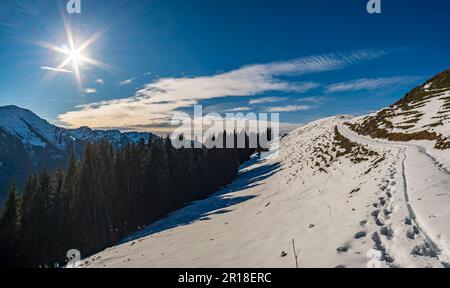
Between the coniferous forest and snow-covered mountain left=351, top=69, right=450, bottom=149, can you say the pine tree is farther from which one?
snow-covered mountain left=351, top=69, right=450, bottom=149

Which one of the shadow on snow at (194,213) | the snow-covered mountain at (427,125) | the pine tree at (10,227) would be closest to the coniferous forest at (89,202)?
the pine tree at (10,227)

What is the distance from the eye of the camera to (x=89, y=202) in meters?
48.8

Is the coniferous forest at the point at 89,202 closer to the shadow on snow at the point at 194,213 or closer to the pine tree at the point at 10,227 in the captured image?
the pine tree at the point at 10,227

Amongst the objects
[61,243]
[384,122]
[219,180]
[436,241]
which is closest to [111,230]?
[61,243]

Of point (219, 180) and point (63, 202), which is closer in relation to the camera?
point (63, 202)

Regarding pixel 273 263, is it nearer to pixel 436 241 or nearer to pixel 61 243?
pixel 436 241

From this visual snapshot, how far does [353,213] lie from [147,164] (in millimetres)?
51993

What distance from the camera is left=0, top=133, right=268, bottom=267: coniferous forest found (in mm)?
42406

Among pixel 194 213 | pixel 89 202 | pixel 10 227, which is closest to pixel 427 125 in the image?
pixel 194 213

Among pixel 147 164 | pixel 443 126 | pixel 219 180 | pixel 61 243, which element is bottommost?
pixel 61 243

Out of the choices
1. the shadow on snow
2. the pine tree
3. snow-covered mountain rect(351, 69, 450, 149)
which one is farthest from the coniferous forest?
snow-covered mountain rect(351, 69, 450, 149)

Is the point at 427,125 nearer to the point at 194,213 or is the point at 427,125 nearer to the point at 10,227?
the point at 194,213

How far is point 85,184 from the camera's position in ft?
160
